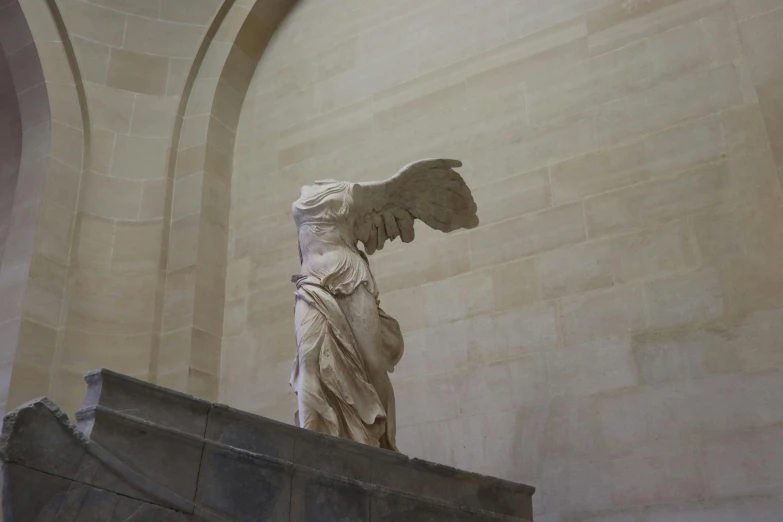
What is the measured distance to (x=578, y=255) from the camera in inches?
261

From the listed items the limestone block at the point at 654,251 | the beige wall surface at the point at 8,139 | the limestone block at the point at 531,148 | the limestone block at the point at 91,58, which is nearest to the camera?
the limestone block at the point at 654,251

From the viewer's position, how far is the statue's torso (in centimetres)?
520

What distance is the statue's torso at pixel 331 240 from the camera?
17.1 ft

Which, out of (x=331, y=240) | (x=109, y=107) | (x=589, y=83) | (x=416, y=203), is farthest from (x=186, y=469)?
(x=109, y=107)

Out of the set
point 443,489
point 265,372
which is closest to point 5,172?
point 265,372

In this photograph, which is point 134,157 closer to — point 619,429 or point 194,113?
point 194,113

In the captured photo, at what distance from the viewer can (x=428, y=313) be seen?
23.4 feet

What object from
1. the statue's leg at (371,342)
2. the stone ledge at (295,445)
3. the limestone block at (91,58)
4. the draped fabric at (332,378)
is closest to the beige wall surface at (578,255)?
the stone ledge at (295,445)

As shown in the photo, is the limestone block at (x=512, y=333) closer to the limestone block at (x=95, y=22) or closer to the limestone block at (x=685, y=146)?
the limestone block at (x=685, y=146)

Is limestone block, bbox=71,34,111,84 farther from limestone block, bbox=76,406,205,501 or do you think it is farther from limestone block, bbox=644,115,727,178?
limestone block, bbox=76,406,205,501

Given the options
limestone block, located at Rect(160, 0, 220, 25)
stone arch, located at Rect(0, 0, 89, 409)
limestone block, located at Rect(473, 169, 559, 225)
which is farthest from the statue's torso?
limestone block, located at Rect(160, 0, 220, 25)

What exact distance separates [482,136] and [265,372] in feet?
9.00

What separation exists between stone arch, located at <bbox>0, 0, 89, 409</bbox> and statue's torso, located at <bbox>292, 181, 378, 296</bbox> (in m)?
3.44

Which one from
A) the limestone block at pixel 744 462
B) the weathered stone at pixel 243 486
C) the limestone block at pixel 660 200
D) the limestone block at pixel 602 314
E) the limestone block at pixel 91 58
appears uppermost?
the limestone block at pixel 91 58
